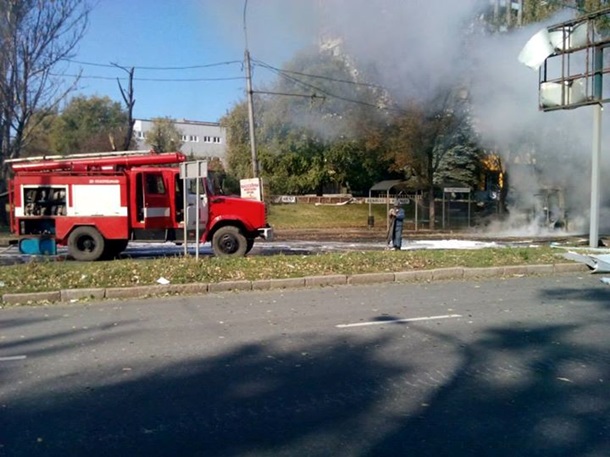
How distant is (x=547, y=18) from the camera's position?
20953 mm

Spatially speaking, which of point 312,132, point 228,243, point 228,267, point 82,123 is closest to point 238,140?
point 312,132

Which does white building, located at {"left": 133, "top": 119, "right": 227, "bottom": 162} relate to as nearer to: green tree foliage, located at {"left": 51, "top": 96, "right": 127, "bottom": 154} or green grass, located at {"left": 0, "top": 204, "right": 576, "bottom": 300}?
green tree foliage, located at {"left": 51, "top": 96, "right": 127, "bottom": 154}

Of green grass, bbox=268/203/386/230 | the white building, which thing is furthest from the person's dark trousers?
the white building

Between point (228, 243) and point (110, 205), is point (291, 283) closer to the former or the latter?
point (228, 243)

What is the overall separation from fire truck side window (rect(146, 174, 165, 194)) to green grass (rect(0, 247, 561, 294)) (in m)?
3.43

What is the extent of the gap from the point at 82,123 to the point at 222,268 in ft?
167

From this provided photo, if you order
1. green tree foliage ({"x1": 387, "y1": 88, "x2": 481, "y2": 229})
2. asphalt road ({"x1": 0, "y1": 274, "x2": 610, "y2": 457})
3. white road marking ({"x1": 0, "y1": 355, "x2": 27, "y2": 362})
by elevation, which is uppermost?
green tree foliage ({"x1": 387, "y1": 88, "x2": 481, "y2": 229})

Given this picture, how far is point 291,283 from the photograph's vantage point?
35.4 feet

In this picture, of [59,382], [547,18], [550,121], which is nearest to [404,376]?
[59,382]

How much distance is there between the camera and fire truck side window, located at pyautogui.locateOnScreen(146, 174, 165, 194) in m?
14.9

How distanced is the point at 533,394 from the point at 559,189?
23156 millimetres

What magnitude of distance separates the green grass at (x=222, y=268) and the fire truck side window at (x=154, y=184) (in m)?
3.43

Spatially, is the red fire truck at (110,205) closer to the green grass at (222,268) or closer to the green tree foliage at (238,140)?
the green grass at (222,268)

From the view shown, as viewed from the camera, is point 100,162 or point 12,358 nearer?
point 12,358
